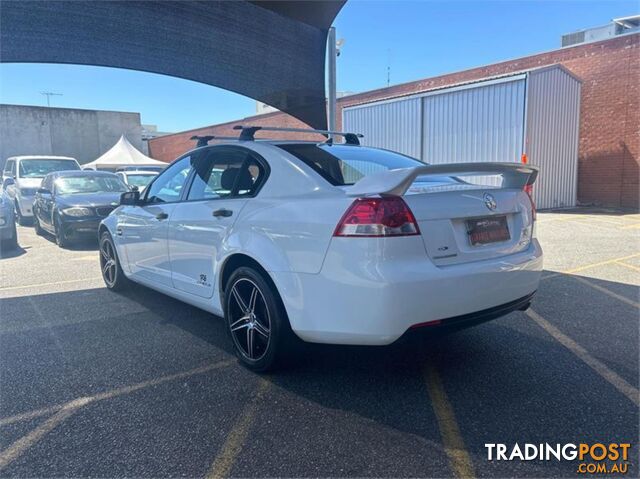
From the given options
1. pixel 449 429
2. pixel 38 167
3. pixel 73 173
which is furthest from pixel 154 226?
pixel 38 167

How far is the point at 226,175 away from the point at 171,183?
101cm

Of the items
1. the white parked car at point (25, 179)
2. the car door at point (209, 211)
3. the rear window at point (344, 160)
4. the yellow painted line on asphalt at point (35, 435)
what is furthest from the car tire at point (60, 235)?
the rear window at point (344, 160)

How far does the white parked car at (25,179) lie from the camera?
12.8 metres

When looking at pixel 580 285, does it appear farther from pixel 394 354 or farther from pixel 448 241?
A: pixel 448 241

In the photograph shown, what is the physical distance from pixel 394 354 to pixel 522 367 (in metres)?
0.90

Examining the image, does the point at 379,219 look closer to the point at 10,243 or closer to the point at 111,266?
the point at 111,266

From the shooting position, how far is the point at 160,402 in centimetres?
287

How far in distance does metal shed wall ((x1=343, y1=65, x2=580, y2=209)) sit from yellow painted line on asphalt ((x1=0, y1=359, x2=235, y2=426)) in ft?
33.1

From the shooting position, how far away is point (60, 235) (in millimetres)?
9148

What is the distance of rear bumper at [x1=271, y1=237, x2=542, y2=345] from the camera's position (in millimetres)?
2508

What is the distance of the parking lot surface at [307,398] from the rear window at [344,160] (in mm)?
1151

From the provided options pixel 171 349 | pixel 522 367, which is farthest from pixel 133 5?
pixel 522 367

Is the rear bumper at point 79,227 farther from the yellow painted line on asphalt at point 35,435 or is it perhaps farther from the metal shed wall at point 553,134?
the metal shed wall at point 553,134

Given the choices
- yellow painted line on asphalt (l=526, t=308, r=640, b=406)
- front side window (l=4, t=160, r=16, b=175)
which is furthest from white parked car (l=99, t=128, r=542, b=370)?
front side window (l=4, t=160, r=16, b=175)
